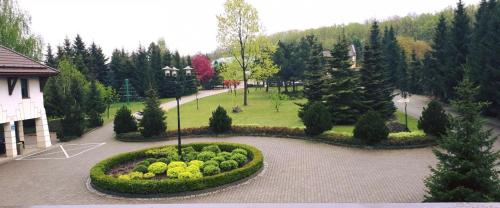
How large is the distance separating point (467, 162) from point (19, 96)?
25.5 metres

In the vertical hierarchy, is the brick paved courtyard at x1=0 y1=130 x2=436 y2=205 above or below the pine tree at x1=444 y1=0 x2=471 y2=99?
below

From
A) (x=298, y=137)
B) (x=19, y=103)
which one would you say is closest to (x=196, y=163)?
(x=298, y=137)

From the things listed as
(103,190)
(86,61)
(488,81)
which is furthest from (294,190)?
(86,61)

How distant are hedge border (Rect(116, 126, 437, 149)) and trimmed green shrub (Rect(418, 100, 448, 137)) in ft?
1.76

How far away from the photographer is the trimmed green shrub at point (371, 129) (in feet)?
80.2

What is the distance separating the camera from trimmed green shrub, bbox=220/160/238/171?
19391mm

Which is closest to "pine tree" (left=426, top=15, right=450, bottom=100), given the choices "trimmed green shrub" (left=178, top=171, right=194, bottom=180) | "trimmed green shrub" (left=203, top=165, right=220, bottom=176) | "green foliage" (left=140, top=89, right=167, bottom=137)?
"green foliage" (left=140, top=89, right=167, bottom=137)

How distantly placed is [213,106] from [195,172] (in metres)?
32.0

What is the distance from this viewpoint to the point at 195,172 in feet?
60.1

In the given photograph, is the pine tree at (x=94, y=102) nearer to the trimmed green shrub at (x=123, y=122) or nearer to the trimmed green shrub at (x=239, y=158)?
the trimmed green shrub at (x=123, y=122)

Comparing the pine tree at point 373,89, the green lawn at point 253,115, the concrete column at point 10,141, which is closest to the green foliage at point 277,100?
the green lawn at point 253,115

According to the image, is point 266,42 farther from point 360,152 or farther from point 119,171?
point 119,171

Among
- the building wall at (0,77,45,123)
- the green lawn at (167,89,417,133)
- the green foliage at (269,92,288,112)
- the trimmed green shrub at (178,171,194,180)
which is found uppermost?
the building wall at (0,77,45,123)

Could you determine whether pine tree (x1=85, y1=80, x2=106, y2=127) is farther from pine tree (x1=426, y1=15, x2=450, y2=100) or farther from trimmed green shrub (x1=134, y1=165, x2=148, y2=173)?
pine tree (x1=426, y1=15, x2=450, y2=100)
